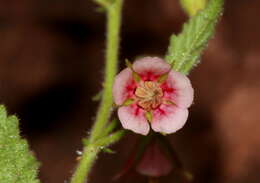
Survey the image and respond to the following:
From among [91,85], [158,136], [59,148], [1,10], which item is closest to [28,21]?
[1,10]

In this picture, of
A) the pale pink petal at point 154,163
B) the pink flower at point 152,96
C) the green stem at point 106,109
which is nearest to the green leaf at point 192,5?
the green stem at point 106,109

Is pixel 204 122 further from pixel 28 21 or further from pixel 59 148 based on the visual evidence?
pixel 28 21

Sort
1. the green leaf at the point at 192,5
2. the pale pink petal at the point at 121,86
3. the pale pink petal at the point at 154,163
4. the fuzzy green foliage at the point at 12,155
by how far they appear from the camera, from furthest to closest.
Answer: the green leaf at the point at 192,5 < the pale pink petal at the point at 154,163 < the pale pink petal at the point at 121,86 < the fuzzy green foliage at the point at 12,155

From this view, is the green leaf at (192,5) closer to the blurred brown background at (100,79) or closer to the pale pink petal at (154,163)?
the pale pink petal at (154,163)

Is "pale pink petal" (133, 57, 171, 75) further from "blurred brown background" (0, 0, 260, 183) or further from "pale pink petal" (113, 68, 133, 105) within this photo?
"blurred brown background" (0, 0, 260, 183)

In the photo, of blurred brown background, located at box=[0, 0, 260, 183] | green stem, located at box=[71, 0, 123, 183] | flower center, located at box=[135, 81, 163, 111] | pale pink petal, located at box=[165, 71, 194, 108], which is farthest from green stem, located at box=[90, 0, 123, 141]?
blurred brown background, located at box=[0, 0, 260, 183]
